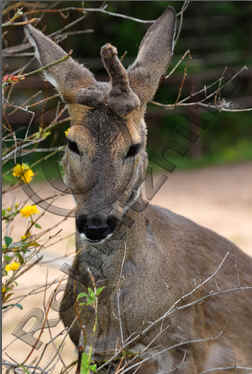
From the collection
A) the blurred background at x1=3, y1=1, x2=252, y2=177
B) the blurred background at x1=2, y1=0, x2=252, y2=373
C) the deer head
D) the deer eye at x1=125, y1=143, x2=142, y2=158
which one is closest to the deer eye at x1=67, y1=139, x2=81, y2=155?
the deer head

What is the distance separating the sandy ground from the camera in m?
5.39

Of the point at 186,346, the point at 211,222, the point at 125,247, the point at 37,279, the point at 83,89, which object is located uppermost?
the point at 83,89

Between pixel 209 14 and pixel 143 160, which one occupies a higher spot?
pixel 143 160

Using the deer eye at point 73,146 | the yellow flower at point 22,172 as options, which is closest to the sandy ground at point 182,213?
the yellow flower at point 22,172

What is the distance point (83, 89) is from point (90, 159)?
0.42m

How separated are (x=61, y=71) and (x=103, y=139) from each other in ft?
1.89

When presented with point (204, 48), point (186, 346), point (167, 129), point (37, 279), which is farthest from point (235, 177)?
point (186, 346)

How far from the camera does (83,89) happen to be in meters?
3.40

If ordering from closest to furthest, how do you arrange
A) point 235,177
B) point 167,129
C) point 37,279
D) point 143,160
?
point 143,160, point 37,279, point 235,177, point 167,129

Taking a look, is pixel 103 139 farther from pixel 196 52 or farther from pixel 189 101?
pixel 196 52

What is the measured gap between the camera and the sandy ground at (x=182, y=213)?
5395 mm

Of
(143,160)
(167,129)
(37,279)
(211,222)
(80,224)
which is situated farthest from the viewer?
(167,129)

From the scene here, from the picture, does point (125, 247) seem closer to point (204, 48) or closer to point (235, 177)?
point (235, 177)

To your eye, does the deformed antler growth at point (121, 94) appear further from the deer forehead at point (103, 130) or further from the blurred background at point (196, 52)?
the blurred background at point (196, 52)
